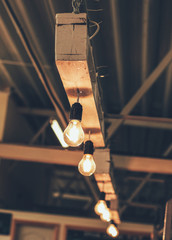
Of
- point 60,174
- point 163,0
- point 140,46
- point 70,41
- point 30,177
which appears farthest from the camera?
point 60,174

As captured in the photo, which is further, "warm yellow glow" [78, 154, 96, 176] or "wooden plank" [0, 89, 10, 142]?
"wooden plank" [0, 89, 10, 142]

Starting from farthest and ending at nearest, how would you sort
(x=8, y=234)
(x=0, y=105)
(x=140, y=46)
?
1. (x=8, y=234)
2. (x=0, y=105)
3. (x=140, y=46)

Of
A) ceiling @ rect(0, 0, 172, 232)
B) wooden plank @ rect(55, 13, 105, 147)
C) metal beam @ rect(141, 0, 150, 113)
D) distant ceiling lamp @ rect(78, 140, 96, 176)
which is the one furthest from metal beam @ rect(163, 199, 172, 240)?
wooden plank @ rect(55, 13, 105, 147)

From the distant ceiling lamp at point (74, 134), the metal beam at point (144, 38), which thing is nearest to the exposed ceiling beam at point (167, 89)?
the metal beam at point (144, 38)

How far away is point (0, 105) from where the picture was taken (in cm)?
859

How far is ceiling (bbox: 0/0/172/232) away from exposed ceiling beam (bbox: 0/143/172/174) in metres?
0.14

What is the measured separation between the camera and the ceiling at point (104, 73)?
18.3 ft

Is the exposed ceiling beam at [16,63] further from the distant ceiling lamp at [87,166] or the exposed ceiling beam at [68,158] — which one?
the distant ceiling lamp at [87,166]

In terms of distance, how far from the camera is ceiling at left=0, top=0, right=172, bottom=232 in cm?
558

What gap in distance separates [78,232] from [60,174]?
523 cm

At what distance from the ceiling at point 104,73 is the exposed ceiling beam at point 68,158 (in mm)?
142

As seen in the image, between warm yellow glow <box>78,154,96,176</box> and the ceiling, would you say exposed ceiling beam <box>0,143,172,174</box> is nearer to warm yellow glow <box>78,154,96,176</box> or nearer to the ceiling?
the ceiling

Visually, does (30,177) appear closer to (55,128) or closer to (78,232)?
Result: (78,232)

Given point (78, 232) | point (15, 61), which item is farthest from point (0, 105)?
point (78, 232)
